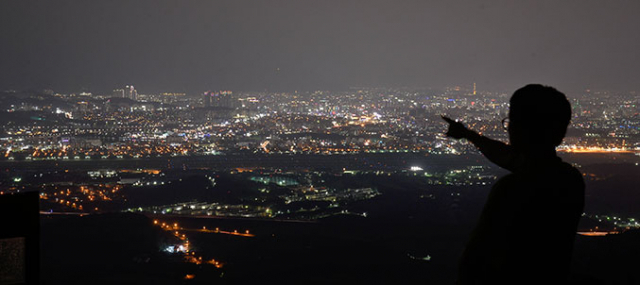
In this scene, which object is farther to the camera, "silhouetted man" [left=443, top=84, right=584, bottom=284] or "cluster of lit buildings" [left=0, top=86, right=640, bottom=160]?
"cluster of lit buildings" [left=0, top=86, right=640, bottom=160]

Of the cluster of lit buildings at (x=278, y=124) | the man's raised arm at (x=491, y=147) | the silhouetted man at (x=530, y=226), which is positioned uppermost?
the man's raised arm at (x=491, y=147)

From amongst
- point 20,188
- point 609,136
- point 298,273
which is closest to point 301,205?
point 298,273

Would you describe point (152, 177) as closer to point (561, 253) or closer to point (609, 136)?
point (561, 253)

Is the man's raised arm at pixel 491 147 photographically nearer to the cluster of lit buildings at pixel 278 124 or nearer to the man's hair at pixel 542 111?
the man's hair at pixel 542 111

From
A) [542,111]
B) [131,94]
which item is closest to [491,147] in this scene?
[542,111]

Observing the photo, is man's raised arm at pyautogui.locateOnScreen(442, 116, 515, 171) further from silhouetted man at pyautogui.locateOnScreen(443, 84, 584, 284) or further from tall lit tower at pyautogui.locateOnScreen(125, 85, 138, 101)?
tall lit tower at pyautogui.locateOnScreen(125, 85, 138, 101)

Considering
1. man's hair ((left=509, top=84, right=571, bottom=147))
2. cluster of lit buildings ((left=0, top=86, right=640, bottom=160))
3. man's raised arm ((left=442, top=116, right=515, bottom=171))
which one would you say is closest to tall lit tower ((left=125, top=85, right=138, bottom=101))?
cluster of lit buildings ((left=0, top=86, right=640, bottom=160))

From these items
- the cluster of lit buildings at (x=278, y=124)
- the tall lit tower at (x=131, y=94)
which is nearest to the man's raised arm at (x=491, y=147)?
the cluster of lit buildings at (x=278, y=124)

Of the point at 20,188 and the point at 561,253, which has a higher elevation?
the point at 561,253
